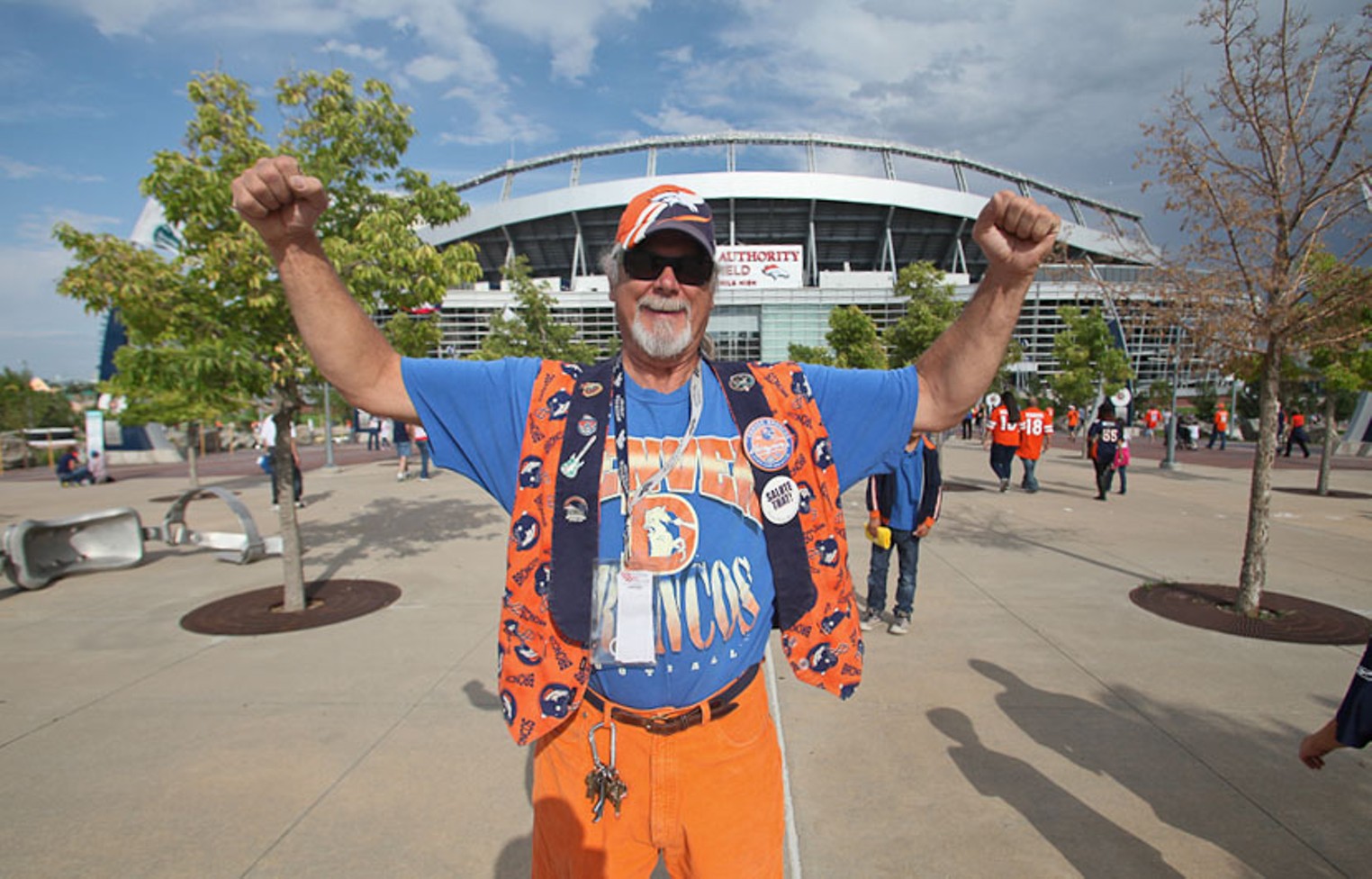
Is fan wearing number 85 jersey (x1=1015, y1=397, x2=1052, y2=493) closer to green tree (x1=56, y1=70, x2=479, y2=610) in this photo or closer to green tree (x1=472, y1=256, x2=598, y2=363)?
green tree (x1=56, y1=70, x2=479, y2=610)

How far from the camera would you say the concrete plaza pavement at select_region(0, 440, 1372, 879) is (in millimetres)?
2723

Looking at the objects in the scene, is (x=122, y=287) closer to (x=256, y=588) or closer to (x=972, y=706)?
(x=256, y=588)

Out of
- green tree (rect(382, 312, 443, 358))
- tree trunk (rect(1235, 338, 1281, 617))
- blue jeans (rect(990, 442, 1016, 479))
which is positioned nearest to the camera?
tree trunk (rect(1235, 338, 1281, 617))

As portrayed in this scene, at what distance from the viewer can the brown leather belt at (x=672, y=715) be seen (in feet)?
5.30

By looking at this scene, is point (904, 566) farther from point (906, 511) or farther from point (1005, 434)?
point (1005, 434)

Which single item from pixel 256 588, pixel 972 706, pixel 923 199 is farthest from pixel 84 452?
pixel 923 199

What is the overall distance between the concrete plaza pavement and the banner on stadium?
177 ft

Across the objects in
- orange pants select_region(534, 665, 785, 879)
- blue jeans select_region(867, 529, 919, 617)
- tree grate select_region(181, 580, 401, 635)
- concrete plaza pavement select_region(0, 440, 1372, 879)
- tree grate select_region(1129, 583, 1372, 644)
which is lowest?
tree grate select_region(181, 580, 401, 635)

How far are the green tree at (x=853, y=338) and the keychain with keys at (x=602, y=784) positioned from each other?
17.2 m

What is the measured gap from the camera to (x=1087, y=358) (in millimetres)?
20078

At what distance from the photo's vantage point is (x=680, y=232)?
172 cm

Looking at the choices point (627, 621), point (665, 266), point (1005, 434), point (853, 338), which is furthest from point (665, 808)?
point (853, 338)

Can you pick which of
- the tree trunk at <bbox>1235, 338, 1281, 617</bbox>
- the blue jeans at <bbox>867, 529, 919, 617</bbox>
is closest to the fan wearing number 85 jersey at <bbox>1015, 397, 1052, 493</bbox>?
the tree trunk at <bbox>1235, 338, 1281, 617</bbox>

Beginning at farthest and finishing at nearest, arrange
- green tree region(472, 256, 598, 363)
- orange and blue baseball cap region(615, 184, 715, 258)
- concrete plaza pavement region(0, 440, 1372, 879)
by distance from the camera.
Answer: green tree region(472, 256, 598, 363)
concrete plaza pavement region(0, 440, 1372, 879)
orange and blue baseball cap region(615, 184, 715, 258)
